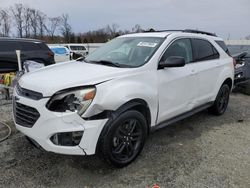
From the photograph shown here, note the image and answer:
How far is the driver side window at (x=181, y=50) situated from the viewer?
14.1ft

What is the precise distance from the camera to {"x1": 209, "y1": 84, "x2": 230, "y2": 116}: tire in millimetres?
5852

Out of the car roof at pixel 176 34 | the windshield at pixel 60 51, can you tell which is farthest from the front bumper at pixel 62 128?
the windshield at pixel 60 51

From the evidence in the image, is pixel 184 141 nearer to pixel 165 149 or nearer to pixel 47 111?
pixel 165 149

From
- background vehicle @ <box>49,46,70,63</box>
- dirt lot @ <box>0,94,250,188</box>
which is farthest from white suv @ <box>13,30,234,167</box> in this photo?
background vehicle @ <box>49,46,70,63</box>

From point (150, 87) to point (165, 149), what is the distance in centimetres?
107

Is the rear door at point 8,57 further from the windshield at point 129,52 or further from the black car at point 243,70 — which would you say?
the black car at point 243,70

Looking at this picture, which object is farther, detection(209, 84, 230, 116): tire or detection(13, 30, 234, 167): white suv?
detection(209, 84, 230, 116): tire

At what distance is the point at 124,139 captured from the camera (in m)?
3.57

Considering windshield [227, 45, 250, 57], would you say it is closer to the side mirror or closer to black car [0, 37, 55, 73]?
the side mirror

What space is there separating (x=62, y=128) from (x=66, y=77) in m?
0.66

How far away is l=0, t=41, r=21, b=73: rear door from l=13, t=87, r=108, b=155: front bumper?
8.24 m

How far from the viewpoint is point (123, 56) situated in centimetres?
425

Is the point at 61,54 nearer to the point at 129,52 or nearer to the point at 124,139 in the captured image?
the point at 129,52

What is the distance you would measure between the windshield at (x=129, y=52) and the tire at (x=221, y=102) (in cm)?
225
